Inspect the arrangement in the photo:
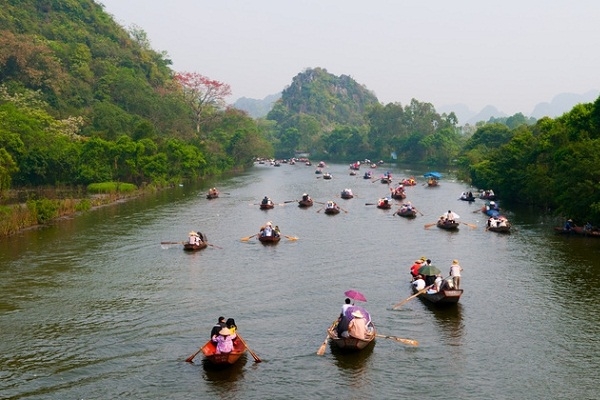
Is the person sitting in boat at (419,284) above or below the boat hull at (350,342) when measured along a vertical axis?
above

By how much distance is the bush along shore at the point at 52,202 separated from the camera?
120 ft

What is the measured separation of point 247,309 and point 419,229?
1999 centimetres

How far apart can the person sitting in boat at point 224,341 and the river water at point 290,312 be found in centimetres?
65

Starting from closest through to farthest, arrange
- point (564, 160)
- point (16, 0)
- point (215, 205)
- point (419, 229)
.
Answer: point (564, 160) < point (419, 229) < point (215, 205) < point (16, 0)

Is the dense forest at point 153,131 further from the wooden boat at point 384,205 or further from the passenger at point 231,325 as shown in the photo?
the passenger at point 231,325

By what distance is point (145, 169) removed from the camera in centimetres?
5997

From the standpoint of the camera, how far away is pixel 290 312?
21719 mm

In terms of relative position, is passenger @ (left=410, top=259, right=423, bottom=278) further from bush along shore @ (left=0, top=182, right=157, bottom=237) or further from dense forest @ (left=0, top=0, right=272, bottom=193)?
dense forest @ (left=0, top=0, right=272, bottom=193)

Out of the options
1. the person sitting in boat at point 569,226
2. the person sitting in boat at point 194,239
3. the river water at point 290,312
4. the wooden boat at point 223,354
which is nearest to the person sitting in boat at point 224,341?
the wooden boat at point 223,354

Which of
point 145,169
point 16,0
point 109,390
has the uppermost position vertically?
point 16,0

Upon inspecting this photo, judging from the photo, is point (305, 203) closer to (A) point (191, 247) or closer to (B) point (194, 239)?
(B) point (194, 239)

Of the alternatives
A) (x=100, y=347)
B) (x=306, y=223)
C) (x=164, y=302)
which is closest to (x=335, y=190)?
(x=306, y=223)

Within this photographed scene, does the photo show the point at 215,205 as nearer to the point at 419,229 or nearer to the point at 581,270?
the point at 419,229

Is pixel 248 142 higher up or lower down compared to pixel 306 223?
higher up
